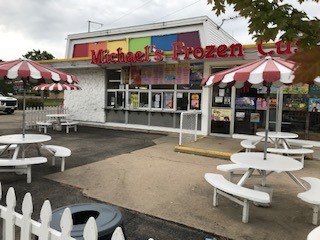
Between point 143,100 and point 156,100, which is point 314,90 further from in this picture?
point 143,100

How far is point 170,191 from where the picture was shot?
5074mm

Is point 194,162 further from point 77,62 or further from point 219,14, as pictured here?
point 77,62

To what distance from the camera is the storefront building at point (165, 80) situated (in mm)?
9922

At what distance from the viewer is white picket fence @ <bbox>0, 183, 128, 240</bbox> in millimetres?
1778

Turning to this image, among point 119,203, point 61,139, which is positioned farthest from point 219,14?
point 61,139

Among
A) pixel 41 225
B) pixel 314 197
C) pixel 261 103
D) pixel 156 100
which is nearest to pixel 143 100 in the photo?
pixel 156 100

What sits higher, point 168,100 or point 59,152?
point 168,100

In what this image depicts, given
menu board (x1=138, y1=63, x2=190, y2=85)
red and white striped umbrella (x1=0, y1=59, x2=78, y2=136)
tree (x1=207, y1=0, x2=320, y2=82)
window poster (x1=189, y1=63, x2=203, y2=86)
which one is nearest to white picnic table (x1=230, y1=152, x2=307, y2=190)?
tree (x1=207, y1=0, x2=320, y2=82)

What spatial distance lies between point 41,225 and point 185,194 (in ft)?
10.5

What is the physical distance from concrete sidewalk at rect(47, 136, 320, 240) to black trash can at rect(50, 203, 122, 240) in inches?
69.1

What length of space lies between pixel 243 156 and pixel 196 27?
8.32 meters

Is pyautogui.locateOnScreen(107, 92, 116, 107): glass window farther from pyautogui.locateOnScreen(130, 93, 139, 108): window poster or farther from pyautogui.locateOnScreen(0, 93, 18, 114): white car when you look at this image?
pyautogui.locateOnScreen(0, 93, 18, 114): white car

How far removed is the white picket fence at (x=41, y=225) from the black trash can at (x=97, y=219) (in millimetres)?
118

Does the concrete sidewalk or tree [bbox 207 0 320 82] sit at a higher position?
tree [bbox 207 0 320 82]
